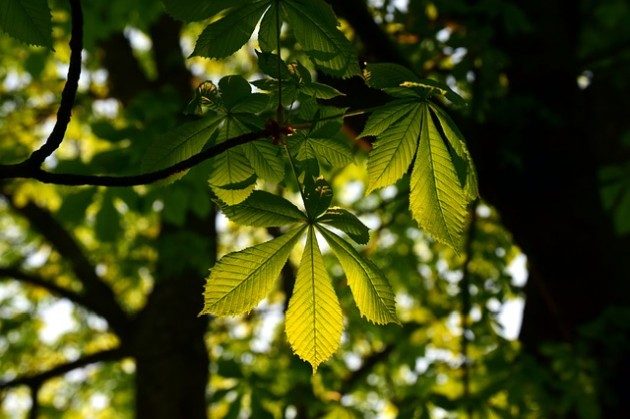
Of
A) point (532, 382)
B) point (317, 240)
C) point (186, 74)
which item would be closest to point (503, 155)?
point (532, 382)

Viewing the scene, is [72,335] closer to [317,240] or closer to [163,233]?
[163,233]

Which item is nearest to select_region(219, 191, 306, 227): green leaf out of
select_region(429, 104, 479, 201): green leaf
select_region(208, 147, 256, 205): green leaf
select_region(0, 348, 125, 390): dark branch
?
select_region(208, 147, 256, 205): green leaf

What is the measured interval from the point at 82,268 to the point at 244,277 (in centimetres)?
308

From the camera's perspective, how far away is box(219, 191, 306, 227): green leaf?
89 cm

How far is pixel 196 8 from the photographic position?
32.9 inches

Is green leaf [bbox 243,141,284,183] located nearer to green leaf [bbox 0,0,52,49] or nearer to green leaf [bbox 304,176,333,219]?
green leaf [bbox 304,176,333,219]

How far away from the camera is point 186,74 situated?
12.9 feet

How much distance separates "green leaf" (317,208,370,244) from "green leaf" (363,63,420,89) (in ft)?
0.58

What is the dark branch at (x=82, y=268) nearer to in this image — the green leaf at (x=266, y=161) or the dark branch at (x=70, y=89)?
the green leaf at (x=266, y=161)

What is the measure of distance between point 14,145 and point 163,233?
1140 millimetres

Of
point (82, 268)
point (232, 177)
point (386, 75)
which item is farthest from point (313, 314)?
point (82, 268)

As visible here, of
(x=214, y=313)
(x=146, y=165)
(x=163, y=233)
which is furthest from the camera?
(x=163, y=233)

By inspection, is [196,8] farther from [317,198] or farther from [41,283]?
[41,283]

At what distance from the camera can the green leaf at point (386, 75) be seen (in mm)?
816
